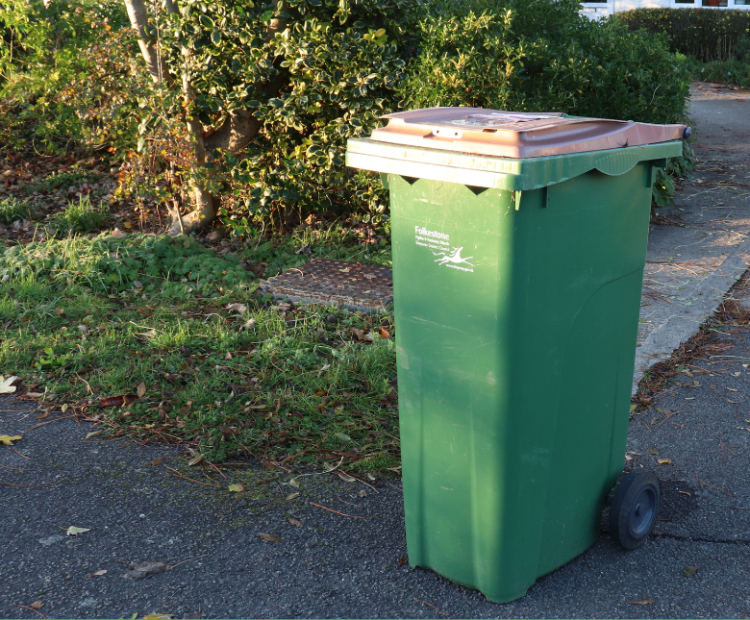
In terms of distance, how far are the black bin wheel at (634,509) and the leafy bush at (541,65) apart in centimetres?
340

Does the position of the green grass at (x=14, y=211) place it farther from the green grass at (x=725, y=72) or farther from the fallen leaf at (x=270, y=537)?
the green grass at (x=725, y=72)

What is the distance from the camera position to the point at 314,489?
3086 mm

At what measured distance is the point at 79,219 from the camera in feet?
20.8

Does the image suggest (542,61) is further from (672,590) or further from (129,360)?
(672,590)

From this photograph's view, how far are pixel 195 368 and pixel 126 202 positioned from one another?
11.8ft

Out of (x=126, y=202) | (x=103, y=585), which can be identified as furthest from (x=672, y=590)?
(x=126, y=202)

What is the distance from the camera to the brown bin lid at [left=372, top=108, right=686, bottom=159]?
2.04 m

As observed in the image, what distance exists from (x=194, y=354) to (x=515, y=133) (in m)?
2.63

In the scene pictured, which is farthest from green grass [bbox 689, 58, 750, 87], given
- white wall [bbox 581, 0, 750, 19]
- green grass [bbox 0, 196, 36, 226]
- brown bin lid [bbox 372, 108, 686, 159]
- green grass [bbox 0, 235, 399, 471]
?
brown bin lid [bbox 372, 108, 686, 159]

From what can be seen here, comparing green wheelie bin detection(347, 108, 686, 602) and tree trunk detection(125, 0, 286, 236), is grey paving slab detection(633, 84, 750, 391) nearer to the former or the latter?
green wheelie bin detection(347, 108, 686, 602)

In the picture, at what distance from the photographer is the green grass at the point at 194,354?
3.48 metres

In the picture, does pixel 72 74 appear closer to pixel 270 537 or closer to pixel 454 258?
pixel 270 537

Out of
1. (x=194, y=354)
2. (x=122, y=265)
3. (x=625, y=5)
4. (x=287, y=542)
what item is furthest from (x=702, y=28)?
(x=287, y=542)

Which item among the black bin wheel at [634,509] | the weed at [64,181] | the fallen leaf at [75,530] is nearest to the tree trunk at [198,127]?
the weed at [64,181]
